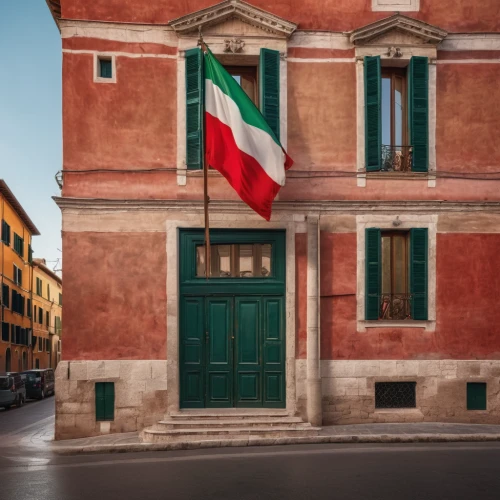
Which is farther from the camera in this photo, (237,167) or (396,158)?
(396,158)

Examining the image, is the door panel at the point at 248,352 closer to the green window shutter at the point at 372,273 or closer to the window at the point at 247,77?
the green window shutter at the point at 372,273

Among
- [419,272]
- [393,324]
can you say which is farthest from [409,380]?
[419,272]

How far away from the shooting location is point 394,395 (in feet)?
43.8

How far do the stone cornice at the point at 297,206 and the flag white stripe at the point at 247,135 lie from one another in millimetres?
1166

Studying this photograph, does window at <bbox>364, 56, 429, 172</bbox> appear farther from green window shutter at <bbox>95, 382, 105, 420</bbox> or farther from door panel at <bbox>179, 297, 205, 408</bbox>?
green window shutter at <bbox>95, 382, 105, 420</bbox>

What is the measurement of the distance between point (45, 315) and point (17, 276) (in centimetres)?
1185

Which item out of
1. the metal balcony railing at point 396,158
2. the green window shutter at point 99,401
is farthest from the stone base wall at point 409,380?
the metal balcony railing at point 396,158

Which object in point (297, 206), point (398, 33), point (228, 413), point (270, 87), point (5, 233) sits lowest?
point (228, 413)

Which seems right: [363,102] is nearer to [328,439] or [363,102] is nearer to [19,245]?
[328,439]

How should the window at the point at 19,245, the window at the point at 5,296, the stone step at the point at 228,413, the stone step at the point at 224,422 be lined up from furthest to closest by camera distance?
the window at the point at 19,245 → the window at the point at 5,296 → the stone step at the point at 228,413 → the stone step at the point at 224,422

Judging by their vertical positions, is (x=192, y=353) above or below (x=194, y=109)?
below

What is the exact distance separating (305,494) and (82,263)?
736 centimetres

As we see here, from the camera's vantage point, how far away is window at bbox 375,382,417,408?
13.3 m

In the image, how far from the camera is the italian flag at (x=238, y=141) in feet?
39.3
